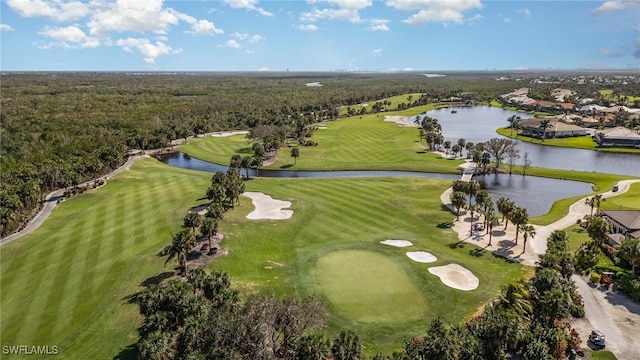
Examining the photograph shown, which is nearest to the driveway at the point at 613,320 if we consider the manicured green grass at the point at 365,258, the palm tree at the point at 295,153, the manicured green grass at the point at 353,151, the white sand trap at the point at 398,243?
the manicured green grass at the point at 365,258

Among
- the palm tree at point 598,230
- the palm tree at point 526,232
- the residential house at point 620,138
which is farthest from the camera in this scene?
the residential house at point 620,138

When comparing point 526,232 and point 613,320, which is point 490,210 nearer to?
point 526,232

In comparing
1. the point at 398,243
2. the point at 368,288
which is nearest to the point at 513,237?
the point at 398,243

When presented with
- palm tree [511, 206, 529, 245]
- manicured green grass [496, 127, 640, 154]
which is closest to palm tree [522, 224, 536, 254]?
palm tree [511, 206, 529, 245]

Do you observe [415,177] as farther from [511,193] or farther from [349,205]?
[349,205]

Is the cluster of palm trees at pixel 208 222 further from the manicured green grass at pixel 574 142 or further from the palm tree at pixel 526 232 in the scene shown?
the manicured green grass at pixel 574 142
